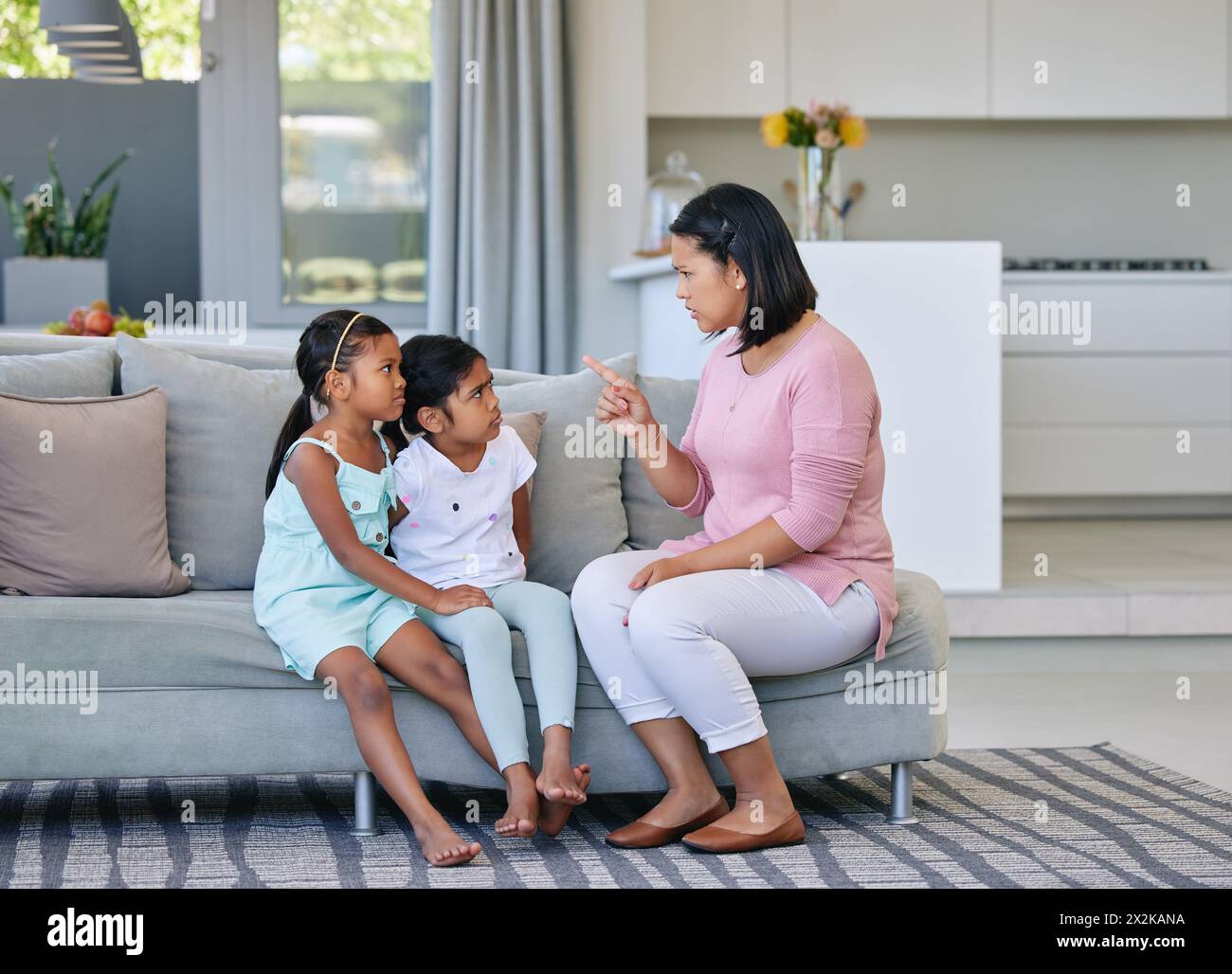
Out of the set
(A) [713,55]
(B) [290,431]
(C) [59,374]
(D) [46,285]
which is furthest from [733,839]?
(A) [713,55]

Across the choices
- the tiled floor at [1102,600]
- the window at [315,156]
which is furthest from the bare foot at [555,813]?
the window at [315,156]

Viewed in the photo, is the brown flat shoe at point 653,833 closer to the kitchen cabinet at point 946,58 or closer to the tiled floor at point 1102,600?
the tiled floor at point 1102,600

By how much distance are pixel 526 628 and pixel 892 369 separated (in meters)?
1.70

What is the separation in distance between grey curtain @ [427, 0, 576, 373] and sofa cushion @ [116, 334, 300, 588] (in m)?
2.08

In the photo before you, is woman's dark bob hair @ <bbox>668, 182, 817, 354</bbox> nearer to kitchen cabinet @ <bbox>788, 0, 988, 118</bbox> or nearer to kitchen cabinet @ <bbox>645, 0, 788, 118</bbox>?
kitchen cabinet @ <bbox>645, 0, 788, 118</bbox>

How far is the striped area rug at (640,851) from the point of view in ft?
7.00

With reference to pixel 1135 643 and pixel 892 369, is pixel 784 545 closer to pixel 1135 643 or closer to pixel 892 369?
pixel 892 369

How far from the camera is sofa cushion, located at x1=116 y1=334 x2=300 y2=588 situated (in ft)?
8.88

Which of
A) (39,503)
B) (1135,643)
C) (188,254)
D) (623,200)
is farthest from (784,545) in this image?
(188,254)

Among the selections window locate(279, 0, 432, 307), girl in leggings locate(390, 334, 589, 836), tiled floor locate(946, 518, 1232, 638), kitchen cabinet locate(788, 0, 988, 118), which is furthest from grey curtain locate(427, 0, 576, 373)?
girl in leggings locate(390, 334, 589, 836)

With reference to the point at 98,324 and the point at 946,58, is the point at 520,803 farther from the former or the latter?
the point at 946,58

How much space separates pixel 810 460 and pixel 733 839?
0.56 m

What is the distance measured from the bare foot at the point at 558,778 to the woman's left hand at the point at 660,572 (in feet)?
0.88

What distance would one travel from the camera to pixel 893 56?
5.64 meters
